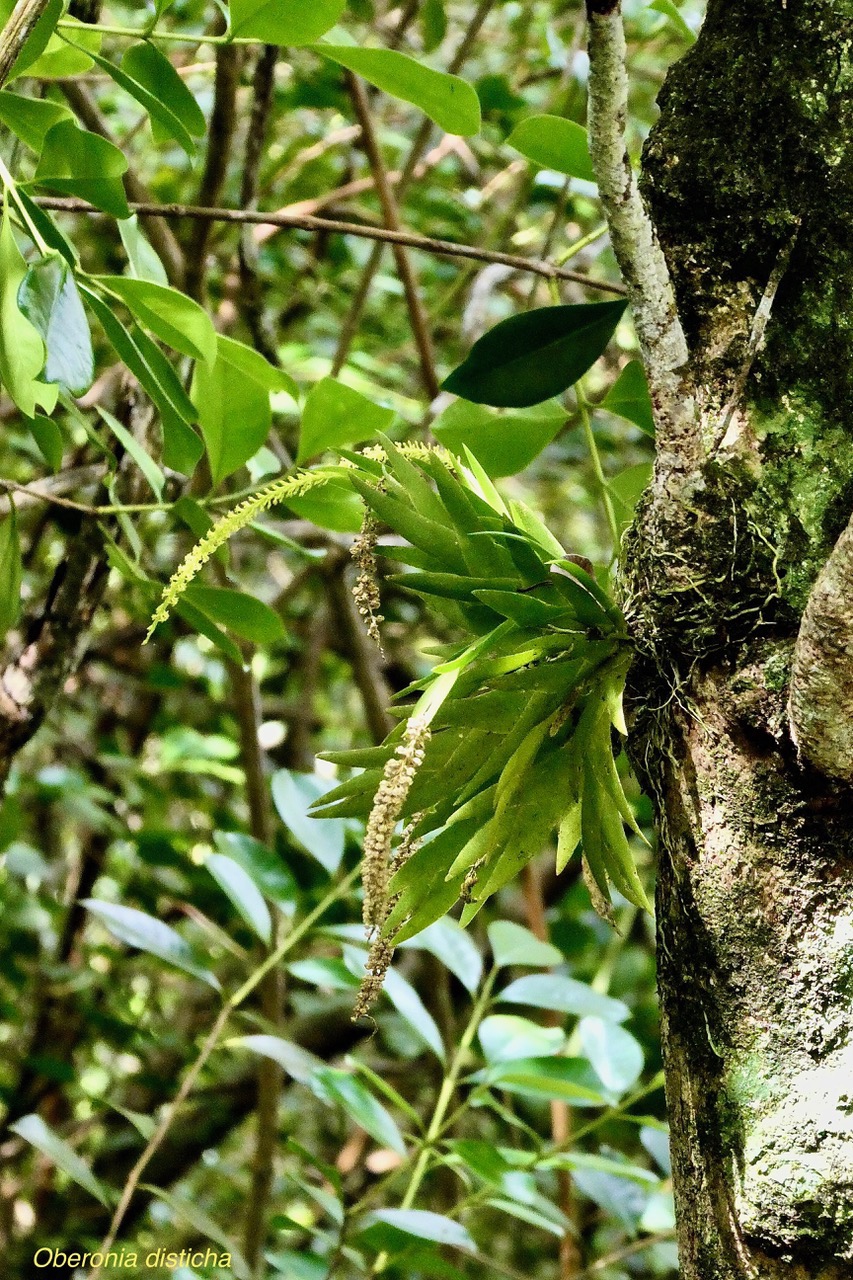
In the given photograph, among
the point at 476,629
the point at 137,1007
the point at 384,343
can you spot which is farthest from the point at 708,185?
the point at 137,1007

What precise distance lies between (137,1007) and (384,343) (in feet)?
4.31

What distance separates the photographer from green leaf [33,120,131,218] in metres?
0.56

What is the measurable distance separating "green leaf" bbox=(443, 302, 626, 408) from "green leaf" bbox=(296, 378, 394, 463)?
0.10m

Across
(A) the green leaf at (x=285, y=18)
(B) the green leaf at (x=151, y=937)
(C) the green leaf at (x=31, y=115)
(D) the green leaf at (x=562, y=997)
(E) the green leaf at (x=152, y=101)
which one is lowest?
(B) the green leaf at (x=151, y=937)

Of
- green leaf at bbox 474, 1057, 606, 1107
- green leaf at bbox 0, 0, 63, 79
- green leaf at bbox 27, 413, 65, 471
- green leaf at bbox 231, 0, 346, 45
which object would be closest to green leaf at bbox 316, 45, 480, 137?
green leaf at bbox 231, 0, 346, 45

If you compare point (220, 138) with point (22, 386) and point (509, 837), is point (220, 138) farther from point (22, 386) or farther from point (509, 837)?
A: point (509, 837)

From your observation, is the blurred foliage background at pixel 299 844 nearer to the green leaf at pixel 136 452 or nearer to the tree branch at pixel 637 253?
the green leaf at pixel 136 452

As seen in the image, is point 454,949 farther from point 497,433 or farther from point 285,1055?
point 497,433

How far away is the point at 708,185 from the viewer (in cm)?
56

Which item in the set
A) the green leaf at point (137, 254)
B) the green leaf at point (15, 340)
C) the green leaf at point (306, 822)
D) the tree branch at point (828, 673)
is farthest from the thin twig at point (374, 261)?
the tree branch at point (828, 673)

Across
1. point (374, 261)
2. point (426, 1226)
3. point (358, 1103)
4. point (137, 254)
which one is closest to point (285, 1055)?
point (358, 1103)

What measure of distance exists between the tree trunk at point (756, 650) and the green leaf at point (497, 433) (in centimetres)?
17

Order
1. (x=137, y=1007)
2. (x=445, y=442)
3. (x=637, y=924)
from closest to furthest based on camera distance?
(x=445, y=442) < (x=637, y=924) < (x=137, y=1007)

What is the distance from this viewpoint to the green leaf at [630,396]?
72 cm
